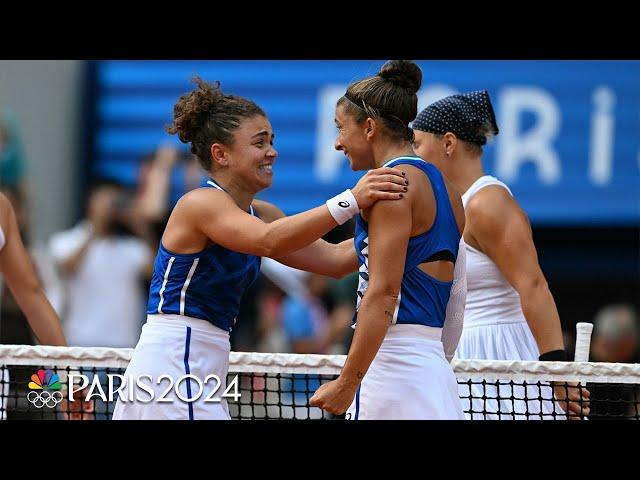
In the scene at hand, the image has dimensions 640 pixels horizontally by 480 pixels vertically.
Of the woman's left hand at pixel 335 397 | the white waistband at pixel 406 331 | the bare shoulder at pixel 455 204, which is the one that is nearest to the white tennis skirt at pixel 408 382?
the white waistband at pixel 406 331

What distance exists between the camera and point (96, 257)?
10172mm

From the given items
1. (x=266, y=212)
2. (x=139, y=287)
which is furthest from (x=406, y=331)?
(x=139, y=287)

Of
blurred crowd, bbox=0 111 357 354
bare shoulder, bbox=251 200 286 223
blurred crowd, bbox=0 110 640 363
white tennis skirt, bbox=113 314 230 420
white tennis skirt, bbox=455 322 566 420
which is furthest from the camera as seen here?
blurred crowd, bbox=0 111 357 354

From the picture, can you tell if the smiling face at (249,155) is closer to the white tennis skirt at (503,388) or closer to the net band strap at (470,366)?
the net band strap at (470,366)

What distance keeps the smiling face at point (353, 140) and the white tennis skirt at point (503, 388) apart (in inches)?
50.4

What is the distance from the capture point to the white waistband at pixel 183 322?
500 centimetres

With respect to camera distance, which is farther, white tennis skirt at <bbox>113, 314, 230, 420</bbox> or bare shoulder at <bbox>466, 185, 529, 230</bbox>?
bare shoulder at <bbox>466, 185, 529, 230</bbox>

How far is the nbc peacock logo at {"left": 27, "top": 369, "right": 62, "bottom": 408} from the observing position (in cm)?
605

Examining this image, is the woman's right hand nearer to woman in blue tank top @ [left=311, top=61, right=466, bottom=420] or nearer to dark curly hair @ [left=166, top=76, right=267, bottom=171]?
woman in blue tank top @ [left=311, top=61, right=466, bottom=420]

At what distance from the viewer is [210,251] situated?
5.04 metres

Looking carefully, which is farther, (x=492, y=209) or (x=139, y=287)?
(x=139, y=287)

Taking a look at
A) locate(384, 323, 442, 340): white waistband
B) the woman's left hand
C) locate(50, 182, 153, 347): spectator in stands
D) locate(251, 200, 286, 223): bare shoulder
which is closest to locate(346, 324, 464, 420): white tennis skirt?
locate(384, 323, 442, 340): white waistband

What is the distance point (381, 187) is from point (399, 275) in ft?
1.07

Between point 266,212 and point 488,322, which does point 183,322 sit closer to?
point 266,212
